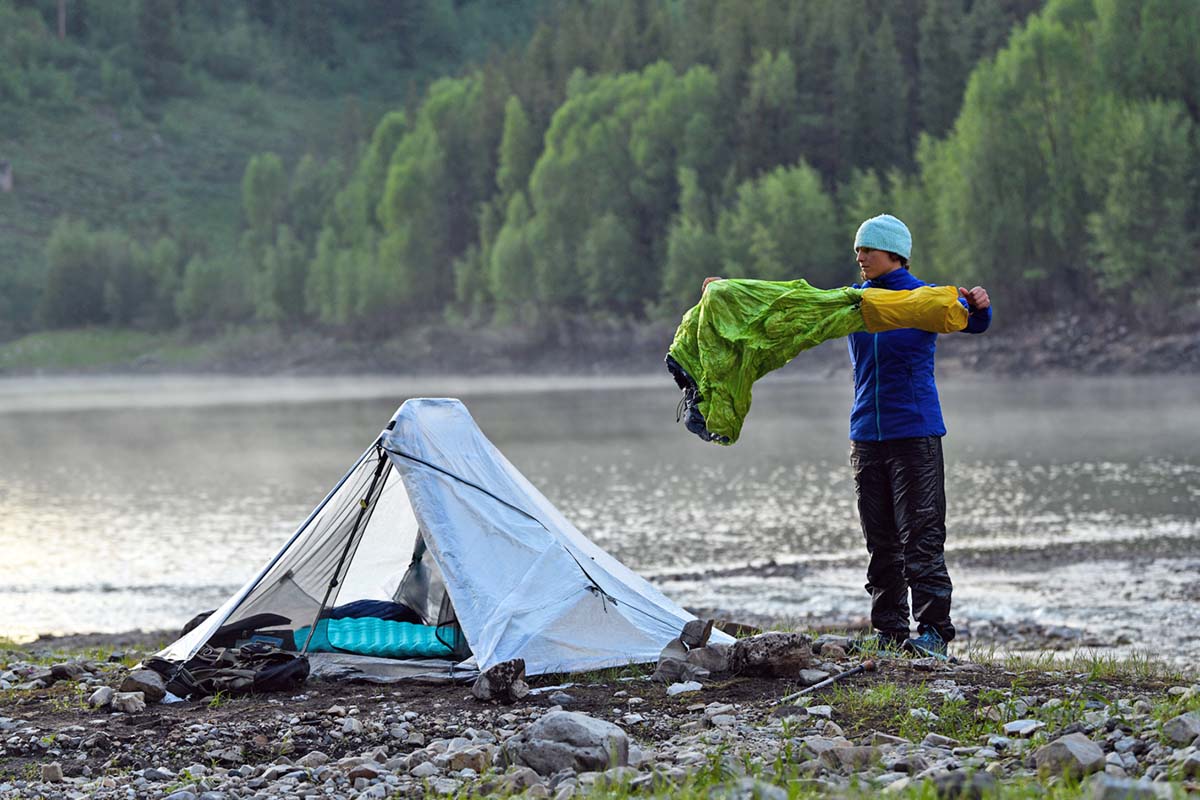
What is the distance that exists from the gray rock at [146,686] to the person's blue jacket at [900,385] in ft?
16.0

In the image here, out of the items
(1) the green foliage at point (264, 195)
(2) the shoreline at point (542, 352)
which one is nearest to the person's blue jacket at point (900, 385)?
(2) the shoreline at point (542, 352)

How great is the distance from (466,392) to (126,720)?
71972 millimetres

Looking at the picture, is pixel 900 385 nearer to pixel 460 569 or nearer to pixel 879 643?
pixel 879 643

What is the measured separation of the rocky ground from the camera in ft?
21.5

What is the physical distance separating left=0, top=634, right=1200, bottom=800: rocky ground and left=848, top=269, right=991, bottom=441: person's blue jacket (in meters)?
1.52

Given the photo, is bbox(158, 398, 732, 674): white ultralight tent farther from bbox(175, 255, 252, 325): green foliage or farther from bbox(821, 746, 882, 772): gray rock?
bbox(175, 255, 252, 325): green foliage

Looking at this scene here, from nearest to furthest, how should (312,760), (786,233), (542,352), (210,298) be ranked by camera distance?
(312,760)
(786,233)
(542,352)
(210,298)

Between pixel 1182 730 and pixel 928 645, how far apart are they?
2841 mm

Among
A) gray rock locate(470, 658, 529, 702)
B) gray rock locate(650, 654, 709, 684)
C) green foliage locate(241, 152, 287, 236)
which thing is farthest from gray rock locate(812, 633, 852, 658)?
green foliage locate(241, 152, 287, 236)

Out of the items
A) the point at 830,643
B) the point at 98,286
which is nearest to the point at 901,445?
the point at 830,643

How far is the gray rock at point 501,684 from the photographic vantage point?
8781 mm

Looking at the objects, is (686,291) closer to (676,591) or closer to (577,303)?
(577,303)

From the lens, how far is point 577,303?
10706 centimetres

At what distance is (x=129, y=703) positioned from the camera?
893cm
